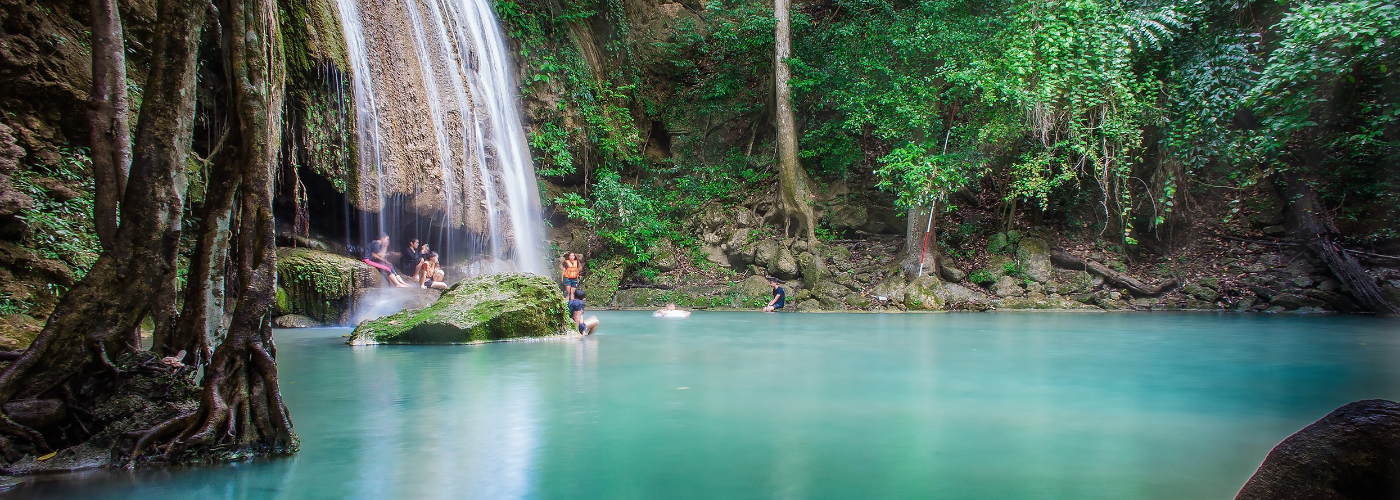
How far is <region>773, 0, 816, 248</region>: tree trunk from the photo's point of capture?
16266 millimetres

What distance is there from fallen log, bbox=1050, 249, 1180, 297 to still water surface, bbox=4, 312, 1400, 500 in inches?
281

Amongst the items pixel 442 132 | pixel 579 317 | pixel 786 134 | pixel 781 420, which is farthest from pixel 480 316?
pixel 786 134

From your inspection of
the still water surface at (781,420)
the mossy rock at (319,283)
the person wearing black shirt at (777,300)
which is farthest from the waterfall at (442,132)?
the person wearing black shirt at (777,300)

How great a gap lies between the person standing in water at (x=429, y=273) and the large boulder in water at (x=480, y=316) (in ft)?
12.2

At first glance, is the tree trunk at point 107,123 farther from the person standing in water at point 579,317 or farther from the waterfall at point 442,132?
the waterfall at point 442,132

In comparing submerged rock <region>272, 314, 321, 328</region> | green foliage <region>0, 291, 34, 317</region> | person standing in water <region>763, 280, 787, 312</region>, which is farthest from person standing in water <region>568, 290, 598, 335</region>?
person standing in water <region>763, 280, 787, 312</region>

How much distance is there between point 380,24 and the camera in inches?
436

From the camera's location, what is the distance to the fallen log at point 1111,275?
48.9ft

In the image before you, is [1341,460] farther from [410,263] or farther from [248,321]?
[410,263]

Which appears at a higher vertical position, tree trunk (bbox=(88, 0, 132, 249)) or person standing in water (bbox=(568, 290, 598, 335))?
tree trunk (bbox=(88, 0, 132, 249))

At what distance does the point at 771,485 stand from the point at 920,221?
13569 mm

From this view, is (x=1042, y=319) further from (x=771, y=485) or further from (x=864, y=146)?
(x=771, y=485)

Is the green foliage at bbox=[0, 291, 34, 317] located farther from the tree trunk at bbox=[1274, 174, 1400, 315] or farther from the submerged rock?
the tree trunk at bbox=[1274, 174, 1400, 315]

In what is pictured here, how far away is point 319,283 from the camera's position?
10.1 m
